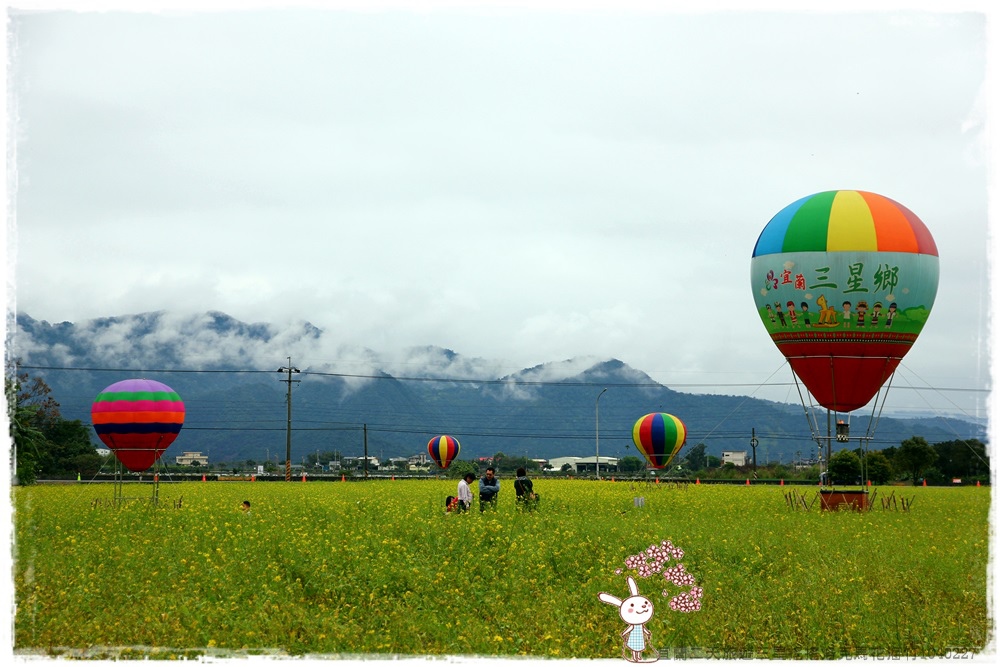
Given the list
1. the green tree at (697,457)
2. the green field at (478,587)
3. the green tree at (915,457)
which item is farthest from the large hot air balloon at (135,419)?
the green tree at (697,457)

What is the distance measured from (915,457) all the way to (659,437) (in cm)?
2916

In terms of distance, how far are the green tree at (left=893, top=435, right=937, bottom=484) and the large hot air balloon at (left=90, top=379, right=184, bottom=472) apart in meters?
60.0

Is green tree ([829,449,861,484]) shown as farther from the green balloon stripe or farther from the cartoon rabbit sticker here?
the cartoon rabbit sticker

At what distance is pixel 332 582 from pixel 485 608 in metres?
2.75

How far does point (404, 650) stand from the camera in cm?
1377

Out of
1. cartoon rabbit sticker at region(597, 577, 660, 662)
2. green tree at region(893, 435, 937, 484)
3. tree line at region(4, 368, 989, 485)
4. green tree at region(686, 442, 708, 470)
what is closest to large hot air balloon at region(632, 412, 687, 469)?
tree line at region(4, 368, 989, 485)

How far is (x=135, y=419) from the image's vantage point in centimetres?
3394

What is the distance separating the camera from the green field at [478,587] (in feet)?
45.5

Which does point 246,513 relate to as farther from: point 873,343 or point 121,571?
point 873,343

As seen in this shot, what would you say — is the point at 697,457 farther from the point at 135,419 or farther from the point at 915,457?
the point at 135,419

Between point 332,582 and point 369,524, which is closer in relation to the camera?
point 332,582

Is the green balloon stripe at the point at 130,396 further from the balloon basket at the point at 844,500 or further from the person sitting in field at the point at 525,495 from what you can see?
the balloon basket at the point at 844,500

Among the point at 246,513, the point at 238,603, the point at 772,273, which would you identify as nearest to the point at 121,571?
the point at 238,603

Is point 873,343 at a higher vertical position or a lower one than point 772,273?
lower
